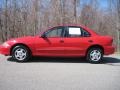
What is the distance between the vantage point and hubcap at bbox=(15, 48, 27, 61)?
40.0 ft

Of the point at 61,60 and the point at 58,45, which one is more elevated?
the point at 58,45

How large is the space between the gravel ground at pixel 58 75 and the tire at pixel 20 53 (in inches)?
8.8

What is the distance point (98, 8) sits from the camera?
29.4 m

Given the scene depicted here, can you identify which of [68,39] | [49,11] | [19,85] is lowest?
[19,85]

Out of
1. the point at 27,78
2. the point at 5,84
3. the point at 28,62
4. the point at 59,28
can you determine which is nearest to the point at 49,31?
the point at 59,28

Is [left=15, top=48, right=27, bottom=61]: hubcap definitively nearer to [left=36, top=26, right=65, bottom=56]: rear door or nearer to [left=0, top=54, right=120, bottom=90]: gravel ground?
[left=0, top=54, right=120, bottom=90]: gravel ground

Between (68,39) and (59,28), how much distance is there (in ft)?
1.95

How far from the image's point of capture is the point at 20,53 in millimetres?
12219

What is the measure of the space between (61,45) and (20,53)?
1.63m

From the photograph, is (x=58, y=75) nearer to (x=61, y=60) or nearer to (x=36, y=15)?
(x=61, y=60)

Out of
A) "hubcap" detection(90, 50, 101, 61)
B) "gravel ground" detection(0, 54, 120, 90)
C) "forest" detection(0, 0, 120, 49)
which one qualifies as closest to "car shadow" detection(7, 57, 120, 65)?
"gravel ground" detection(0, 54, 120, 90)

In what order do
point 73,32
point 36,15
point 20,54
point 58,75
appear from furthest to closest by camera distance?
1. point 36,15
2. point 73,32
3. point 20,54
4. point 58,75

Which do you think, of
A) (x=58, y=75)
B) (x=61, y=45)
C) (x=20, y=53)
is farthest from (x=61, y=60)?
(x=58, y=75)

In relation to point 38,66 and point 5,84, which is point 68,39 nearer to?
point 38,66
